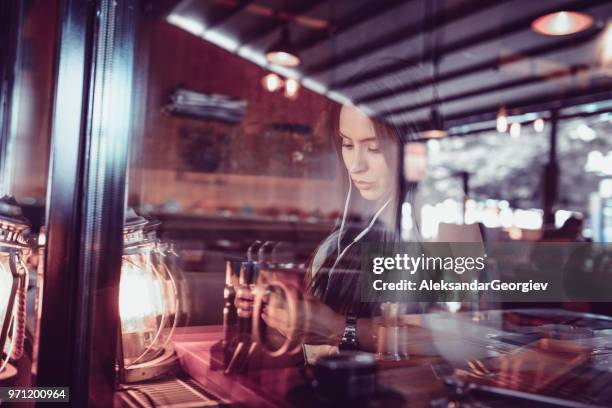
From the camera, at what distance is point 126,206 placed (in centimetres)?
100

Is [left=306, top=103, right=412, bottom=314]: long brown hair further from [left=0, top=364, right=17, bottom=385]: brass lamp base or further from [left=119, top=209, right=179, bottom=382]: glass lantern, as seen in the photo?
[left=0, top=364, right=17, bottom=385]: brass lamp base

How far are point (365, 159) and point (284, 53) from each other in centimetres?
390

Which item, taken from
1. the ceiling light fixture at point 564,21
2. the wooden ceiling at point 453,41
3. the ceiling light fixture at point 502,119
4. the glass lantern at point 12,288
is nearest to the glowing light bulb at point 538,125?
the wooden ceiling at point 453,41

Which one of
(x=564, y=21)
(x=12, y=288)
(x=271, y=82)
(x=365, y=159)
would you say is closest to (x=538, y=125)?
(x=271, y=82)

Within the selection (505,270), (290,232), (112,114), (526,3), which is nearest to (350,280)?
(505,270)

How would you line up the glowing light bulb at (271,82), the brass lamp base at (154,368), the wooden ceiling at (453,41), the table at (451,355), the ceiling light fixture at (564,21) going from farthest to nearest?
the glowing light bulb at (271,82) < the wooden ceiling at (453,41) < the ceiling light fixture at (564,21) < the brass lamp base at (154,368) < the table at (451,355)

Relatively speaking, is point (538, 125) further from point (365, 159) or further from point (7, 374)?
point (7, 374)

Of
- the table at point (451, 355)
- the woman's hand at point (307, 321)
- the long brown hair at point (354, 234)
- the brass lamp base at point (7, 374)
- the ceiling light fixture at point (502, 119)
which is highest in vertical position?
the ceiling light fixture at point (502, 119)

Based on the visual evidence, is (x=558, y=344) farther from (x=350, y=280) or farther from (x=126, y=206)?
(x=126, y=206)

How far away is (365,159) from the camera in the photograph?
1.12m

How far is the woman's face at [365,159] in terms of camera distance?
112 centimetres

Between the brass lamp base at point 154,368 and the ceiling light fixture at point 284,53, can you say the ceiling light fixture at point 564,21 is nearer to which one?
the ceiling light fixture at point 284,53

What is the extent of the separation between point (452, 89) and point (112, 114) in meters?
4.08

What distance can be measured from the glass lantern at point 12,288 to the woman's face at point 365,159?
70 cm
